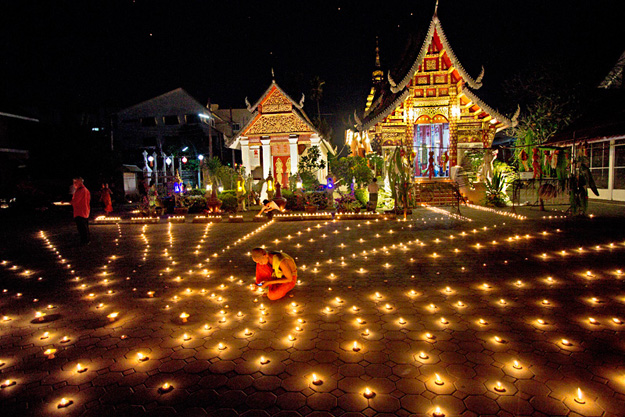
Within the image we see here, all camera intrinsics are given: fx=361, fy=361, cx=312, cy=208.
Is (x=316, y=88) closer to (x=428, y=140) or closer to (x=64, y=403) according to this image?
(x=428, y=140)

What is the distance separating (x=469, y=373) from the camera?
285 cm

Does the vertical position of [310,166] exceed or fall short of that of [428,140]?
it falls short

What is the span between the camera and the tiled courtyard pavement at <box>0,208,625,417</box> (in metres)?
2.58

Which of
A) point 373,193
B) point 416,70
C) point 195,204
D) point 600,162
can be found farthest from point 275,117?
point 600,162

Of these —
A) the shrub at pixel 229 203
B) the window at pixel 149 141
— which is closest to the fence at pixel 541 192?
the shrub at pixel 229 203

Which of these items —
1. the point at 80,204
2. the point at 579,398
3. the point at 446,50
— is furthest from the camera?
the point at 446,50

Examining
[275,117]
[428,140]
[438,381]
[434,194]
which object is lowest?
[438,381]

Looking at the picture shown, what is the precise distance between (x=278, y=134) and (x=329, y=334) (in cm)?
1736

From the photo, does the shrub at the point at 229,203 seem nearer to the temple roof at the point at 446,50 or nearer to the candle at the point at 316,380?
the temple roof at the point at 446,50

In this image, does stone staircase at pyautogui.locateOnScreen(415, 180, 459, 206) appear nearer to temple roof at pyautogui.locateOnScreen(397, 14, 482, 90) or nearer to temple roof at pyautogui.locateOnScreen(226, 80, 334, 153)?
temple roof at pyautogui.locateOnScreen(397, 14, 482, 90)

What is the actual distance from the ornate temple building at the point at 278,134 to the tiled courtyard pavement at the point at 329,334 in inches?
530

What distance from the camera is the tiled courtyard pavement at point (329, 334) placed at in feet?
8.46

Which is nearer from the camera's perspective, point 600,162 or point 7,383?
point 7,383

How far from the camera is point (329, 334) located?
359cm
